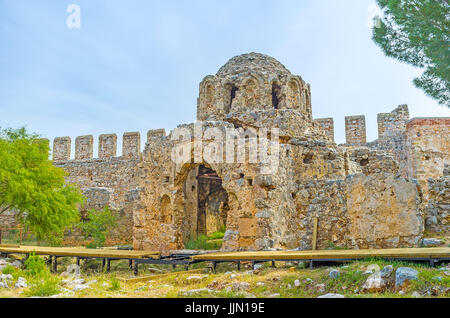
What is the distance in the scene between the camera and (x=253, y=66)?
1742cm

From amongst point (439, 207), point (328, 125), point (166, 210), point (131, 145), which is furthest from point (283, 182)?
point (131, 145)

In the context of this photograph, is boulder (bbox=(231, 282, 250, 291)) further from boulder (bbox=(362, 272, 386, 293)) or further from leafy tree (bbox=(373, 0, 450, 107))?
leafy tree (bbox=(373, 0, 450, 107))

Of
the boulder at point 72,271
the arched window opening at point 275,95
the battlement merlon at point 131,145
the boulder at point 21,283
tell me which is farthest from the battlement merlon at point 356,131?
the boulder at point 21,283

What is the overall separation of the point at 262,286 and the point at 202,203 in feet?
31.8

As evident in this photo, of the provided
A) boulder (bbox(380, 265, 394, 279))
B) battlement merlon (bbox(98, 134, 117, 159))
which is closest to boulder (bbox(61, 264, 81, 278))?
boulder (bbox(380, 265, 394, 279))

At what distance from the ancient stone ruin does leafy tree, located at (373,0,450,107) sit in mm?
2390

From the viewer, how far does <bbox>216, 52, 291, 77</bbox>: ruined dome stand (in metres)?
17.2

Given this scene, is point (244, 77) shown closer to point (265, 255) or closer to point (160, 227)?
point (160, 227)

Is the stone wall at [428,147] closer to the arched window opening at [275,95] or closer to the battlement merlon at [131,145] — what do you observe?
the arched window opening at [275,95]

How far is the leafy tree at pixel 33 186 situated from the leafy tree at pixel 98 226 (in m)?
3.25

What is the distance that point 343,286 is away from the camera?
6.49 metres

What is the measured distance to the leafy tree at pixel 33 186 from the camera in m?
11.8
